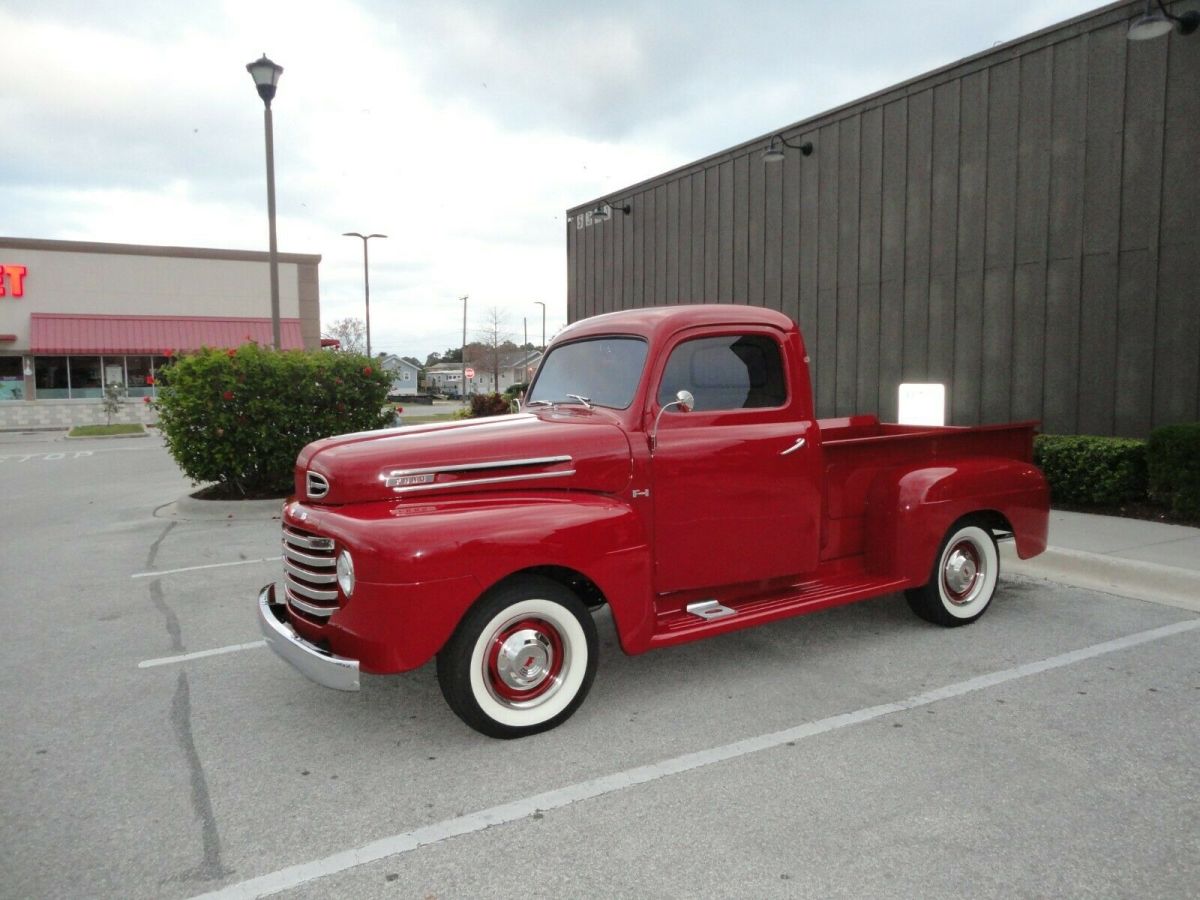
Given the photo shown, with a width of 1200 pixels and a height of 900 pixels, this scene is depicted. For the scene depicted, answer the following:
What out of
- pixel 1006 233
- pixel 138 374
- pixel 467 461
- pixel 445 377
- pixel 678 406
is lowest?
pixel 467 461

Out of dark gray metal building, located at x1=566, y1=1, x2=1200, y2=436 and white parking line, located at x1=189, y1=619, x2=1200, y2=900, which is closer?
white parking line, located at x1=189, y1=619, x2=1200, y2=900

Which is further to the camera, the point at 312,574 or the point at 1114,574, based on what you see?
the point at 1114,574

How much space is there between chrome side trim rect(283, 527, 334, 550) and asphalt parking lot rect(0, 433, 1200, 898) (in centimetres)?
88

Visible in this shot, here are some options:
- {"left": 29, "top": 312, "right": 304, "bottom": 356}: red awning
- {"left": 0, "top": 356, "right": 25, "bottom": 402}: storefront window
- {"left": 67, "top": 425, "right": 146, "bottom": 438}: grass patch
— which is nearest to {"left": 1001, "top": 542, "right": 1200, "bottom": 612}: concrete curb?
{"left": 67, "top": 425, "right": 146, "bottom": 438}: grass patch

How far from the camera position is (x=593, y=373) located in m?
4.65

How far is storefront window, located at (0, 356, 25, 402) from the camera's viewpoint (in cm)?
3459

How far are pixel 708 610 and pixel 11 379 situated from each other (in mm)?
39557

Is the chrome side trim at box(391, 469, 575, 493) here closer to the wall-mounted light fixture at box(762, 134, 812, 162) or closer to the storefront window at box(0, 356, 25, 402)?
the wall-mounted light fixture at box(762, 134, 812, 162)

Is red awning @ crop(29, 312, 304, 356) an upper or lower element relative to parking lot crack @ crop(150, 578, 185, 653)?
upper

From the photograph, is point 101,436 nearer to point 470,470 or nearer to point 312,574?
point 312,574

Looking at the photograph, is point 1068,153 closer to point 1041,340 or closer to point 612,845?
point 1041,340

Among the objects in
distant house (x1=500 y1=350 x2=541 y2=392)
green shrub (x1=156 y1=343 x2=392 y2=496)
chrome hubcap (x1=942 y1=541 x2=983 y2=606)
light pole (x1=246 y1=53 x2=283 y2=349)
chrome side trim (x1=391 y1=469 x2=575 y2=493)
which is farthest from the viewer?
distant house (x1=500 y1=350 x2=541 y2=392)

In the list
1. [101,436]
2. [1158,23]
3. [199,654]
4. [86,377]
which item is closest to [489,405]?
[199,654]

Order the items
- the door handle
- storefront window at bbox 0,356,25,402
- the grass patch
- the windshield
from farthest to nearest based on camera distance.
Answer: storefront window at bbox 0,356,25,402 < the grass patch < the door handle < the windshield
